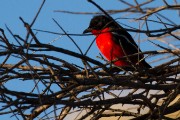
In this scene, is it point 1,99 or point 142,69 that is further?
point 142,69

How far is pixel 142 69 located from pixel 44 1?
77cm

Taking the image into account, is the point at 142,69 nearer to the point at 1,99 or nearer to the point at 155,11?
the point at 155,11

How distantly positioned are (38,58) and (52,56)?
0.28 ft

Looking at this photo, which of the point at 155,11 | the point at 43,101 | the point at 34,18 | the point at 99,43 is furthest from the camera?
the point at 99,43

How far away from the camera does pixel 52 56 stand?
8.00 feet

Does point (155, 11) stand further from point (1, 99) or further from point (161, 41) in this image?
point (1, 99)

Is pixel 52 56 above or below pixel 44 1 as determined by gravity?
below

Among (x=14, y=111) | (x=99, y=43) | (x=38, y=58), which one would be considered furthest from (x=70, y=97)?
(x=99, y=43)

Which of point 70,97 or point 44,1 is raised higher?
point 44,1

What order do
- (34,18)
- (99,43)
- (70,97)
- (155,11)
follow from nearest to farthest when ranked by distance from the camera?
(34,18)
(155,11)
(70,97)
(99,43)

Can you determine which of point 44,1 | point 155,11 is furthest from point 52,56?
point 155,11

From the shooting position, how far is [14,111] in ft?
8.79

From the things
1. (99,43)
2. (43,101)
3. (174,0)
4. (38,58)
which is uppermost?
(99,43)

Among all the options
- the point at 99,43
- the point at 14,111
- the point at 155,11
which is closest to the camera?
the point at 155,11
